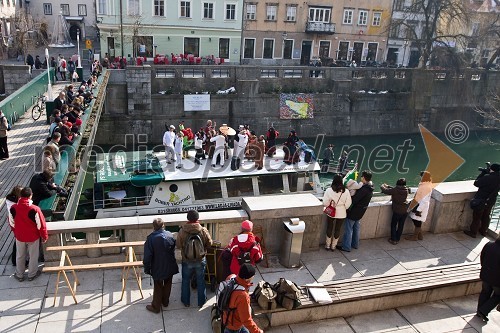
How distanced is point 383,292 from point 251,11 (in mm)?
40596

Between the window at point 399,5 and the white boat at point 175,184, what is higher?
the window at point 399,5

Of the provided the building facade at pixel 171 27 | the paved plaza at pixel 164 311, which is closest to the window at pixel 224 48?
the building facade at pixel 171 27

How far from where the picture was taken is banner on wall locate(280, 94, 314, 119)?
3606 cm

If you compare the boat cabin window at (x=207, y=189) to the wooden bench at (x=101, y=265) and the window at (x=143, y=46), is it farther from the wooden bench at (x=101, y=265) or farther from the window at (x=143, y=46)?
the window at (x=143, y=46)

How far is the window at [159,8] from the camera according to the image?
136ft

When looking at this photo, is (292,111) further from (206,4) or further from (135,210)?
(135,210)

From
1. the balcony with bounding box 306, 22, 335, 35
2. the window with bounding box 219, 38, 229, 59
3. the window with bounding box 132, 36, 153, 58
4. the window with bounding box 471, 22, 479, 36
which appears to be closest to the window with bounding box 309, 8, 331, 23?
the balcony with bounding box 306, 22, 335, 35

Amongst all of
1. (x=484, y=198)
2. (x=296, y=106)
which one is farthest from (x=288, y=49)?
(x=484, y=198)

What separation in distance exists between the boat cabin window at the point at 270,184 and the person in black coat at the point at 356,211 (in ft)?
25.0

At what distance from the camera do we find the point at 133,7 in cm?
4078

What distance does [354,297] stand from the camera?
732 cm

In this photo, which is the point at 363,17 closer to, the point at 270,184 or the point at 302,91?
the point at 302,91

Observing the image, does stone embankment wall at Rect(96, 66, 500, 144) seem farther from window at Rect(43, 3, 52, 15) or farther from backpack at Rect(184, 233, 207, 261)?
window at Rect(43, 3, 52, 15)

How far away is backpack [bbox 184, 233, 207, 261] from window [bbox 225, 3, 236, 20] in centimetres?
3991
